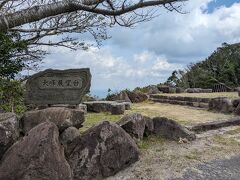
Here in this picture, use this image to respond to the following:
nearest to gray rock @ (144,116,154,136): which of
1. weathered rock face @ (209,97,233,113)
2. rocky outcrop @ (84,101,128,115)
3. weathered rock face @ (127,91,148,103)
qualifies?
rocky outcrop @ (84,101,128,115)

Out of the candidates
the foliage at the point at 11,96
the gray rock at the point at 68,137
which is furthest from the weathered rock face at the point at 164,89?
the gray rock at the point at 68,137

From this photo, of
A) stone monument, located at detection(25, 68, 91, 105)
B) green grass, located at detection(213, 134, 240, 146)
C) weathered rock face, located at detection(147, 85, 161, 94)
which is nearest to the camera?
green grass, located at detection(213, 134, 240, 146)

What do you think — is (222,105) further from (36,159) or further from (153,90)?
(153,90)

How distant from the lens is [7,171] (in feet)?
15.0

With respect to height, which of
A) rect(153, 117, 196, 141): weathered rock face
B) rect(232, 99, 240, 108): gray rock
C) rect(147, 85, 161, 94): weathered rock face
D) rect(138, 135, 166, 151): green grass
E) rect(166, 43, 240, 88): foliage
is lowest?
rect(138, 135, 166, 151): green grass

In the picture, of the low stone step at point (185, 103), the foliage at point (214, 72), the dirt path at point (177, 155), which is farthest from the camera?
the foliage at point (214, 72)

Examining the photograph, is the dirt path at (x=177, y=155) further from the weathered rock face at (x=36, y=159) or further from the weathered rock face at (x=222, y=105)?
the weathered rock face at (x=222, y=105)

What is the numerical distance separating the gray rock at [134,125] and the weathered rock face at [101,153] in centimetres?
64

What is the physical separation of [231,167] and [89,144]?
2.33 metres

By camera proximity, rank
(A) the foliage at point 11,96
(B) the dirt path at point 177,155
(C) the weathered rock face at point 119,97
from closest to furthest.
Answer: (B) the dirt path at point 177,155
(A) the foliage at point 11,96
(C) the weathered rock face at point 119,97

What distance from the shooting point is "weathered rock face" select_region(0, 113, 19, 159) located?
4.95 meters

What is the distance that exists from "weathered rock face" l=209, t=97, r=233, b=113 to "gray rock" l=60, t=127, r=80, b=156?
6.18 metres

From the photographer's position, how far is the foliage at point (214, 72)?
83.6 ft

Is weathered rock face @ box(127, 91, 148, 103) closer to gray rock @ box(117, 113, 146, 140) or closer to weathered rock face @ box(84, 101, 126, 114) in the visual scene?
weathered rock face @ box(84, 101, 126, 114)
